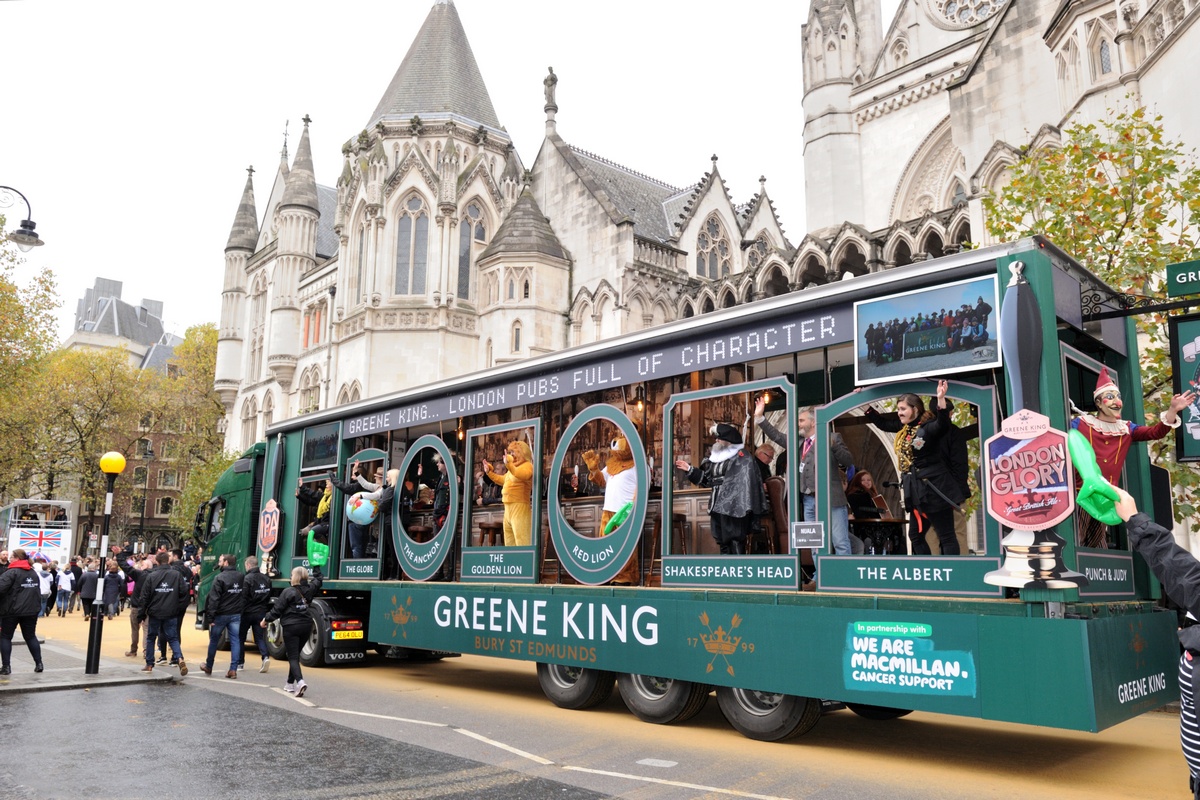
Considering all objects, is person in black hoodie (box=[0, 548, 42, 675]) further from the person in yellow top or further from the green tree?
the green tree

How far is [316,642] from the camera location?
13797 mm

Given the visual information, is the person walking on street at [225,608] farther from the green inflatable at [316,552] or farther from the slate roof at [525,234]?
the slate roof at [525,234]

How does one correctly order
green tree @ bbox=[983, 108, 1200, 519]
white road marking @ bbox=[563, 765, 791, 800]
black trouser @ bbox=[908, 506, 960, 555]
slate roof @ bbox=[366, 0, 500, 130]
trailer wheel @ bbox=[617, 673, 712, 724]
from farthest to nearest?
slate roof @ bbox=[366, 0, 500, 130] < green tree @ bbox=[983, 108, 1200, 519] < trailer wheel @ bbox=[617, 673, 712, 724] < black trouser @ bbox=[908, 506, 960, 555] < white road marking @ bbox=[563, 765, 791, 800]

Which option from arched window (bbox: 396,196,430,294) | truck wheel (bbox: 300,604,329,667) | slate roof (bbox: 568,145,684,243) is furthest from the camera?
slate roof (bbox: 568,145,684,243)

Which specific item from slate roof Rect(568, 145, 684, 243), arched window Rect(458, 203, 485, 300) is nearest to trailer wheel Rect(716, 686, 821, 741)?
slate roof Rect(568, 145, 684, 243)

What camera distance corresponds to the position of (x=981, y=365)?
6.97m

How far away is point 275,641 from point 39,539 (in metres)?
23.0

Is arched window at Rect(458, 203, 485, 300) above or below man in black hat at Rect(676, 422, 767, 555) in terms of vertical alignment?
above

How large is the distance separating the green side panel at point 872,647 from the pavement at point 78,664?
5697 millimetres

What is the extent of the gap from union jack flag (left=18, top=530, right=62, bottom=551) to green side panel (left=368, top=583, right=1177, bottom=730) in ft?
93.3

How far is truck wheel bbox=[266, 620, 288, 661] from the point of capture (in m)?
14.5

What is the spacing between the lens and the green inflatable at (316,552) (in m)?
13.8

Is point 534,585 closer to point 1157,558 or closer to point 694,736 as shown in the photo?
point 694,736

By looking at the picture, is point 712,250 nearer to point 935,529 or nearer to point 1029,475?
point 935,529
